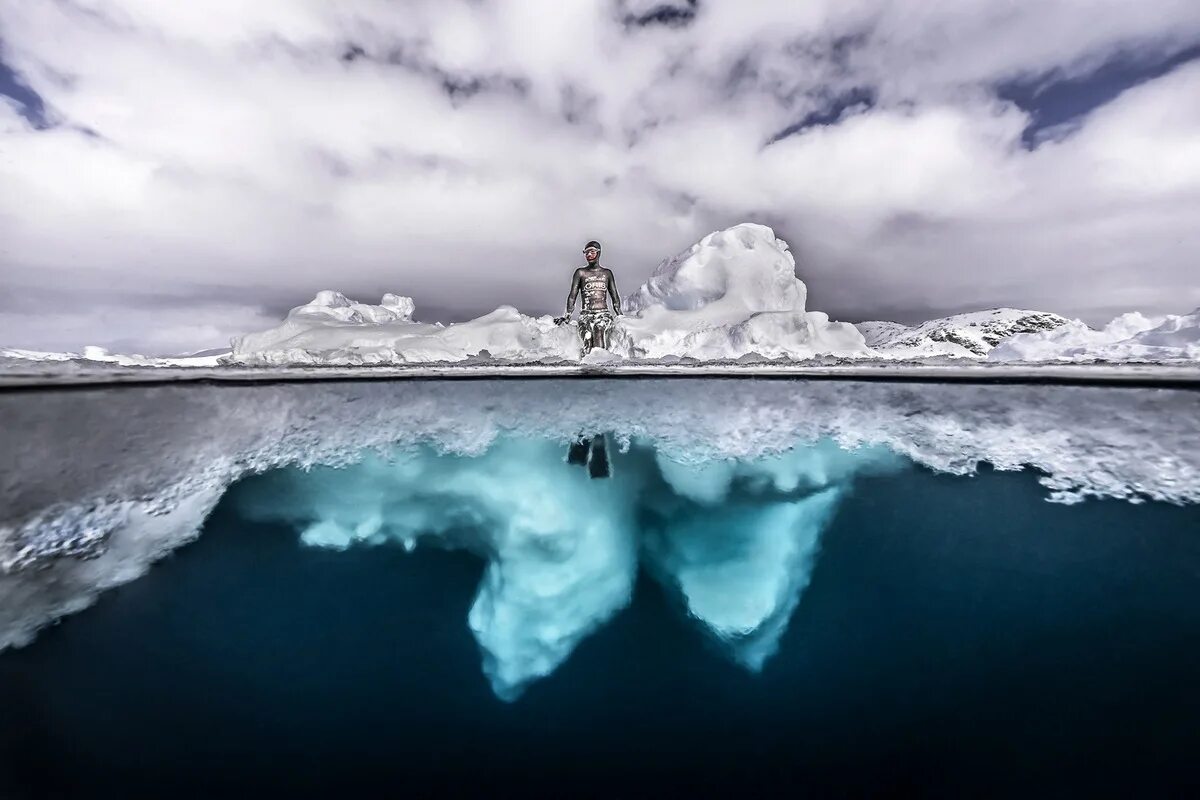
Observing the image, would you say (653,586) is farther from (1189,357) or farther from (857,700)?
(1189,357)

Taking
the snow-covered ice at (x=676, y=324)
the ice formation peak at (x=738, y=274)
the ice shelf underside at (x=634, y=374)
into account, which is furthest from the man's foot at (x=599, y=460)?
the ice formation peak at (x=738, y=274)

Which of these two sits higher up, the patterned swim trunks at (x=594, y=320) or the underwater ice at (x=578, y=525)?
the patterned swim trunks at (x=594, y=320)

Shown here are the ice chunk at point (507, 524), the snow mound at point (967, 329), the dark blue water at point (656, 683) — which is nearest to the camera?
the dark blue water at point (656, 683)

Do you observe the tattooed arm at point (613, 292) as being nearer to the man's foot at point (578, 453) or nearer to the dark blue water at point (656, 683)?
the man's foot at point (578, 453)

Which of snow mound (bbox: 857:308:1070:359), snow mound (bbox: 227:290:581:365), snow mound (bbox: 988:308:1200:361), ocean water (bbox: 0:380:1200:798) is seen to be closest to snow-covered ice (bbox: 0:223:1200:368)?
snow mound (bbox: 227:290:581:365)

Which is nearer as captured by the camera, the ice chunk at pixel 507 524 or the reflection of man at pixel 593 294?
the ice chunk at pixel 507 524

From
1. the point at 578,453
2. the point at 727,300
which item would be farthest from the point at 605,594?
the point at 727,300

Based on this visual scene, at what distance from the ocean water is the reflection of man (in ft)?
10.1

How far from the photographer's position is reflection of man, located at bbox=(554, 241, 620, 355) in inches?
346

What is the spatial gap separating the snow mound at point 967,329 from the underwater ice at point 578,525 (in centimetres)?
17917

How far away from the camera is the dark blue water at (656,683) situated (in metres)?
3.23

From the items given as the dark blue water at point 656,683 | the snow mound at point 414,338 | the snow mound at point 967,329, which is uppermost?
the snow mound at point 967,329

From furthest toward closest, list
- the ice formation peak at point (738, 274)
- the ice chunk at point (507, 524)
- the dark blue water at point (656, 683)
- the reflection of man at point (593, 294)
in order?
the ice formation peak at point (738, 274), the reflection of man at point (593, 294), the ice chunk at point (507, 524), the dark blue water at point (656, 683)

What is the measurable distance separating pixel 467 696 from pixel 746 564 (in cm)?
286
